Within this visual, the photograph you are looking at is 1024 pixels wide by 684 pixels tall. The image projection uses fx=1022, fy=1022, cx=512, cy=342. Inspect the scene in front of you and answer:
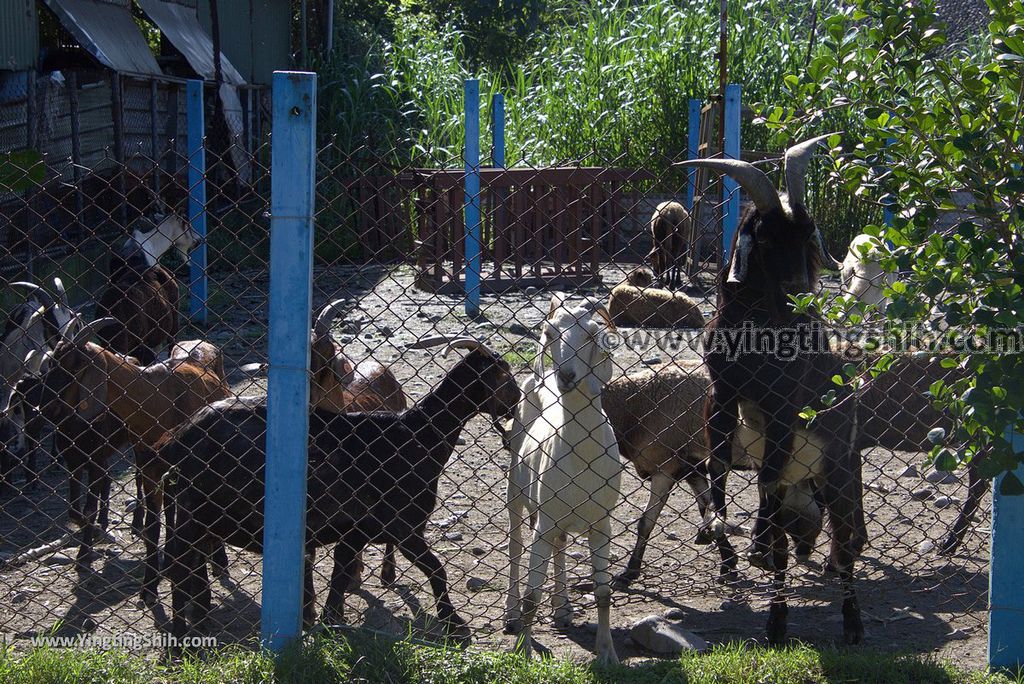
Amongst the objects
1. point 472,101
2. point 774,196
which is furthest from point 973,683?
point 472,101

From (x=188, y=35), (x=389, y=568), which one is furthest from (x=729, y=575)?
(x=188, y=35)

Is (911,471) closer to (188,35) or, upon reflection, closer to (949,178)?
(949,178)

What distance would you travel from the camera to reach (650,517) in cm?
482

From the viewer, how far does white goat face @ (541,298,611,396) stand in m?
3.75

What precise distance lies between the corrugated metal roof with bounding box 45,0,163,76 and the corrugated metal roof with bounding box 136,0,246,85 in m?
0.72

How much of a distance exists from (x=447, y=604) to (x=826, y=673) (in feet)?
4.80

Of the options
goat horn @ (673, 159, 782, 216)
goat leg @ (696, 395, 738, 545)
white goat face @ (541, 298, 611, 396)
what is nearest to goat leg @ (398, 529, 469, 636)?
white goat face @ (541, 298, 611, 396)

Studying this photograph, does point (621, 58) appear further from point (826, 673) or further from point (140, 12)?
point (826, 673)

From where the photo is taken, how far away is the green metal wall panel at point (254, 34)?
15.7 meters

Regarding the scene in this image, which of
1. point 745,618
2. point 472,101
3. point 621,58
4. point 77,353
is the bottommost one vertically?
point 745,618

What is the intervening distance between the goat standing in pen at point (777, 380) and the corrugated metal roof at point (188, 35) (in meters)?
11.4

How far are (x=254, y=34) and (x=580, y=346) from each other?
14.5m

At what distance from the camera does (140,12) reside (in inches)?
532

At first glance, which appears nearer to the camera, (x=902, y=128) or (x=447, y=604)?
(x=902, y=128)
